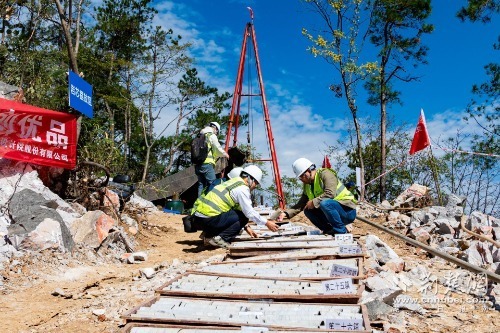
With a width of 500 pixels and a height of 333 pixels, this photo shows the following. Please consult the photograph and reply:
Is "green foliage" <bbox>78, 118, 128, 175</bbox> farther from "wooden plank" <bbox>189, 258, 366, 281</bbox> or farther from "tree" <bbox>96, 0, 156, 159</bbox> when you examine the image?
"tree" <bbox>96, 0, 156, 159</bbox>

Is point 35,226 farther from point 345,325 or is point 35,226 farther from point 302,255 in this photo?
point 345,325

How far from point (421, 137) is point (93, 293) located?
8.63 m

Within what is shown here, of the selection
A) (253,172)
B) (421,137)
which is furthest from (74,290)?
(421,137)

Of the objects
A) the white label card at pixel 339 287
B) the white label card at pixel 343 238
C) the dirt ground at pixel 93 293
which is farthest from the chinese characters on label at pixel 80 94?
the white label card at pixel 339 287

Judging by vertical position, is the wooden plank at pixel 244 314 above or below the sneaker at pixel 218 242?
below

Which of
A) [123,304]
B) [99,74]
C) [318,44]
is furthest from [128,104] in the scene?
[123,304]

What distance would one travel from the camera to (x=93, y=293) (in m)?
4.43

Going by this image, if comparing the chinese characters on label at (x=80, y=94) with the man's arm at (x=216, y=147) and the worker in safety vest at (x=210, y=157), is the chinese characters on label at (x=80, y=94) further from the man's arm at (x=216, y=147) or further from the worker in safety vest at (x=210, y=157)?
the man's arm at (x=216, y=147)

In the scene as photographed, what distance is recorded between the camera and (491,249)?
17.2 feet

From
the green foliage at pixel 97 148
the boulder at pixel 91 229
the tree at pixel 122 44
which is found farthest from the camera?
the tree at pixel 122 44

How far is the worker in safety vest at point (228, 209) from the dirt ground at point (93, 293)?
29 cm

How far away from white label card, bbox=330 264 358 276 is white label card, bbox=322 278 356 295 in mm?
443

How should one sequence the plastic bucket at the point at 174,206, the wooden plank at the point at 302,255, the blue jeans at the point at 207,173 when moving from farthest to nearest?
the plastic bucket at the point at 174,206, the blue jeans at the point at 207,173, the wooden plank at the point at 302,255

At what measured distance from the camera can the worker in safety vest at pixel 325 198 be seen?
19.3 ft
